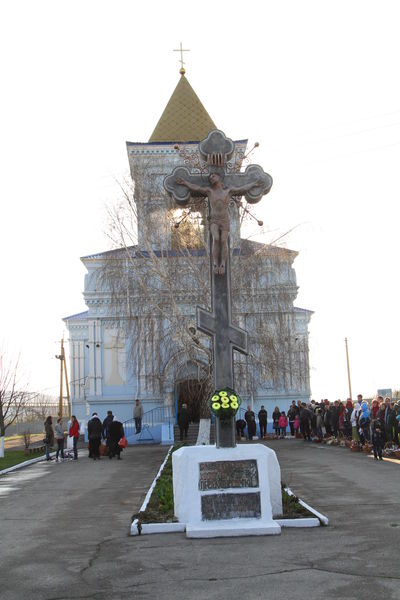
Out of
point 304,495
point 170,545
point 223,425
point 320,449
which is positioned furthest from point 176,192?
point 320,449

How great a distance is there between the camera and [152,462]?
802 inches

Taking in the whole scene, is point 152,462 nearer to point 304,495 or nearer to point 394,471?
point 394,471

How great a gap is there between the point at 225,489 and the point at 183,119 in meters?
29.7

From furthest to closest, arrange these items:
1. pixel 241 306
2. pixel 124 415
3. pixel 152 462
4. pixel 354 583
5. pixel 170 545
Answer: pixel 124 415
pixel 241 306
pixel 152 462
pixel 170 545
pixel 354 583

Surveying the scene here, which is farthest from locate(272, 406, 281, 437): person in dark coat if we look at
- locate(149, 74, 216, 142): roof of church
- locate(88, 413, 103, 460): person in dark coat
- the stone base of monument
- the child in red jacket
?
the stone base of monument

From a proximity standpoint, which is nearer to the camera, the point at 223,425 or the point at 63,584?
the point at 63,584

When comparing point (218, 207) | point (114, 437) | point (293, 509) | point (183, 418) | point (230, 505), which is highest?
point (218, 207)

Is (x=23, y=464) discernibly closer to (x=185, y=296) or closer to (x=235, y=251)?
(x=185, y=296)

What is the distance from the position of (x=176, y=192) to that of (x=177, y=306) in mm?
12833

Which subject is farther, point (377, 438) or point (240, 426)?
point (240, 426)

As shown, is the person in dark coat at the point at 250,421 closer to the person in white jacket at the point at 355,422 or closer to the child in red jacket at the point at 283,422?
the child in red jacket at the point at 283,422

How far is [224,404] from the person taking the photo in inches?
356

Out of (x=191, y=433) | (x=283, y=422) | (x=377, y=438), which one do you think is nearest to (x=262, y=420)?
(x=283, y=422)

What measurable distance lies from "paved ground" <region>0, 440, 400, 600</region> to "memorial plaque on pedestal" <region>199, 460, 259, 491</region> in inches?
28.2
